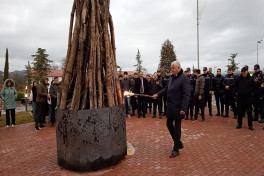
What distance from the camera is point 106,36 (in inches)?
176

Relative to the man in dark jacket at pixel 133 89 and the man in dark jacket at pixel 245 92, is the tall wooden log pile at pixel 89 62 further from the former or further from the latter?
the man in dark jacket at pixel 133 89

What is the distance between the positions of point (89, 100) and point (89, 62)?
807 millimetres

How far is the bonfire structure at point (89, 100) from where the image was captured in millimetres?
4035

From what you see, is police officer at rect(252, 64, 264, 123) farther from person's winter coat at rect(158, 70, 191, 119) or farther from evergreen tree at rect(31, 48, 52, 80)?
evergreen tree at rect(31, 48, 52, 80)

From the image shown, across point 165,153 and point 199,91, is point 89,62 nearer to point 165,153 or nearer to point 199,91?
point 165,153

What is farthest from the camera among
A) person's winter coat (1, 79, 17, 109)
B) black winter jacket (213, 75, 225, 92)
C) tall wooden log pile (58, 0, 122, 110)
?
black winter jacket (213, 75, 225, 92)

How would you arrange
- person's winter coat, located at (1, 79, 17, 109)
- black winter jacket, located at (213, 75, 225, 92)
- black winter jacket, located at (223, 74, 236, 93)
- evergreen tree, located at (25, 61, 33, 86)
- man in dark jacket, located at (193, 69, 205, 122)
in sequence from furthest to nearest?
evergreen tree, located at (25, 61, 33, 86) → black winter jacket, located at (213, 75, 225, 92) → black winter jacket, located at (223, 74, 236, 93) → person's winter coat, located at (1, 79, 17, 109) → man in dark jacket, located at (193, 69, 205, 122)

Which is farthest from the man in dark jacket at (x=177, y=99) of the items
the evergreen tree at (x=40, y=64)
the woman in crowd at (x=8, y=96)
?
the evergreen tree at (x=40, y=64)

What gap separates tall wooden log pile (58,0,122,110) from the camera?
4215mm

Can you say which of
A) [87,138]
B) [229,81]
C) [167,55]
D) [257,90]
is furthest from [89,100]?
[167,55]

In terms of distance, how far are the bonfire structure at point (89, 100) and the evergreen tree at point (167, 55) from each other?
27958 millimetres

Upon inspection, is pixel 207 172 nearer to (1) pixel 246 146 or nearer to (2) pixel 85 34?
(1) pixel 246 146

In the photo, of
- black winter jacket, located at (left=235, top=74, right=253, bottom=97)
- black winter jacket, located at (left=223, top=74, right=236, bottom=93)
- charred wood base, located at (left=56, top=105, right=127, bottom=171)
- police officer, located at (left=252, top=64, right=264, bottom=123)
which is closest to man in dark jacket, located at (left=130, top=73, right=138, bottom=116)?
black winter jacket, located at (left=223, top=74, right=236, bottom=93)

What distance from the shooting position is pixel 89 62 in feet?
13.9
